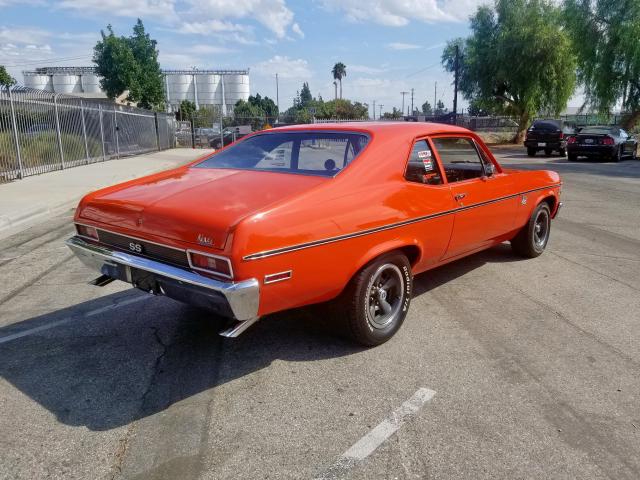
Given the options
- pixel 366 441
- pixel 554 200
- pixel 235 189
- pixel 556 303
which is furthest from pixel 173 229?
pixel 554 200

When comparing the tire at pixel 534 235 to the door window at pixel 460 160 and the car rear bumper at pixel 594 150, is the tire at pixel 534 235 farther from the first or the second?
the car rear bumper at pixel 594 150

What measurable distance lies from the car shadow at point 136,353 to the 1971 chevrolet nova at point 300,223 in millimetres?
467

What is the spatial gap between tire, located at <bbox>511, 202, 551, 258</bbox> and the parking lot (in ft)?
2.61

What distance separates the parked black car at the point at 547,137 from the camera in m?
23.6

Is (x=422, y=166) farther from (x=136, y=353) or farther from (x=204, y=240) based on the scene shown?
(x=136, y=353)

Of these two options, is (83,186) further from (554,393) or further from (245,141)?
(554,393)

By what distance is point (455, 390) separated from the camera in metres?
3.22

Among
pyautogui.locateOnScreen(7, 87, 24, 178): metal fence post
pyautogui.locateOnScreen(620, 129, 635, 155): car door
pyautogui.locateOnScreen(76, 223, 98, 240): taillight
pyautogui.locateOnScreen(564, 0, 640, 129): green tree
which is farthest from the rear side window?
pyautogui.locateOnScreen(564, 0, 640, 129): green tree

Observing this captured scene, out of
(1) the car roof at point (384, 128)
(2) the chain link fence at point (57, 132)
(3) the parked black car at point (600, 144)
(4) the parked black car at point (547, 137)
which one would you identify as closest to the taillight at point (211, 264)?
(1) the car roof at point (384, 128)

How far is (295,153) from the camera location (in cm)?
430

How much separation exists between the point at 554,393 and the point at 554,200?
3726mm

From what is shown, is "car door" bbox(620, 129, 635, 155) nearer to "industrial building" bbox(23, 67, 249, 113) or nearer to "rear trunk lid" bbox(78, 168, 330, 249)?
"rear trunk lid" bbox(78, 168, 330, 249)

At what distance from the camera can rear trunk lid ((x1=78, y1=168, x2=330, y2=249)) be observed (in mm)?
3068

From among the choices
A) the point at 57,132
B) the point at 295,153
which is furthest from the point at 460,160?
the point at 57,132
